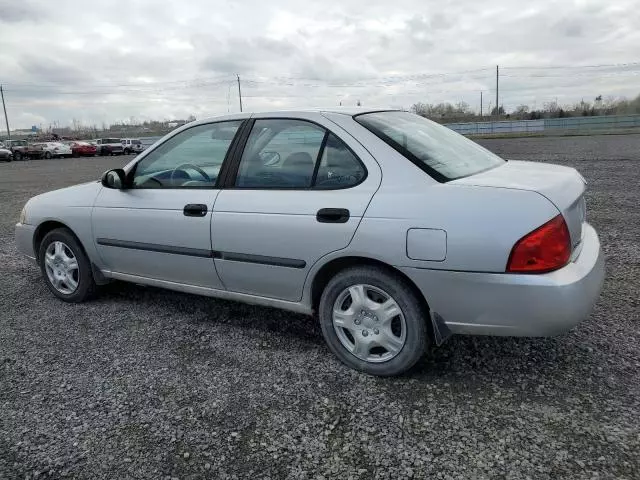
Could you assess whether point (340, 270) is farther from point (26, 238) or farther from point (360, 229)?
point (26, 238)

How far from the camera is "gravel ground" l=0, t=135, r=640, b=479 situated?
2.35 meters

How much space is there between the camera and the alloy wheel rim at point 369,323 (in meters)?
2.99

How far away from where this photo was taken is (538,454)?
233 centimetres

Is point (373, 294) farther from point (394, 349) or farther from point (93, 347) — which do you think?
point (93, 347)

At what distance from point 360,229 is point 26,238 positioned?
3.43 m

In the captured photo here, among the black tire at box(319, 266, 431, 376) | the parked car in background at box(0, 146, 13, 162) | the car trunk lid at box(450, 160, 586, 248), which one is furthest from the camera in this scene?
the parked car in background at box(0, 146, 13, 162)

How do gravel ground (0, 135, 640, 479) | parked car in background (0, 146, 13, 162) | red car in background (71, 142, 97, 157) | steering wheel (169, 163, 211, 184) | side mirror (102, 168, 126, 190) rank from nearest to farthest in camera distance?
gravel ground (0, 135, 640, 479) → steering wheel (169, 163, 211, 184) → side mirror (102, 168, 126, 190) → parked car in background (0, 146, 13, 162) → red car in background (71, 142, 97, 157)

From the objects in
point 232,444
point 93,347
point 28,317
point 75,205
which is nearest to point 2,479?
point 232,444

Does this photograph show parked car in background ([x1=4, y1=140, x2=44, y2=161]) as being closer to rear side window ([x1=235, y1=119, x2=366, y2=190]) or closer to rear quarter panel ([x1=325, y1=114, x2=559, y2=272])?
rear side window ([x1=235, y1=119, x2=366, y2=190])

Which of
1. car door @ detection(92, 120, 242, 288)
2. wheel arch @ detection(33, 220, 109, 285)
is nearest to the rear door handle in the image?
car door @ detection(92, 120, 242, 288)

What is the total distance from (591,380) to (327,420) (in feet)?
4.96

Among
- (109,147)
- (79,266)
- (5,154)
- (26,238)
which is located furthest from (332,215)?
(109,147)

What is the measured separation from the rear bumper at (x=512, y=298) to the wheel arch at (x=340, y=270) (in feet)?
0.31

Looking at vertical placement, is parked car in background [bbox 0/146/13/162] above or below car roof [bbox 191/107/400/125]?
above
